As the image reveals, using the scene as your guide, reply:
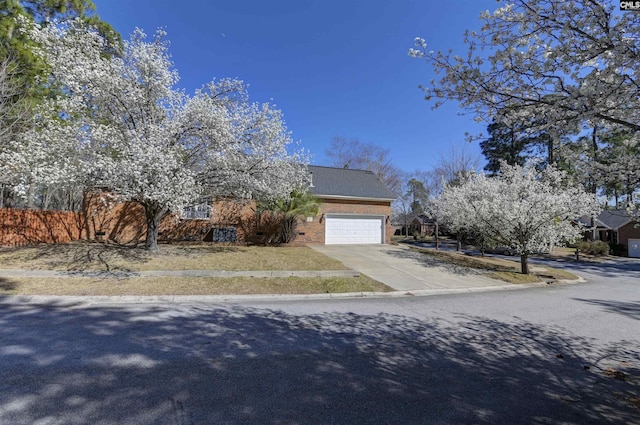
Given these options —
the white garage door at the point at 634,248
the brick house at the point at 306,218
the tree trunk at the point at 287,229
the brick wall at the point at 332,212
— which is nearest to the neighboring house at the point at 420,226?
the white garage door at the point at 634,248

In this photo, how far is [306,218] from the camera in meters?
18.2

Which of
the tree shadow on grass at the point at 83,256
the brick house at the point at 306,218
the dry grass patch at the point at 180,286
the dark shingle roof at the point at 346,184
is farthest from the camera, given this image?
the dark shingle roof at the point at 346,184

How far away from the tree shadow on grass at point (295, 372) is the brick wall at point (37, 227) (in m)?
9.83

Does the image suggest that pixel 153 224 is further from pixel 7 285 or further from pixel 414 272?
pixel 414 272

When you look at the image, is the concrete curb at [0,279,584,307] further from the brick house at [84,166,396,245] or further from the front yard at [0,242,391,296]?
the brick house at [84,166,396,245]

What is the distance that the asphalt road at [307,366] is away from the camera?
9.50ft

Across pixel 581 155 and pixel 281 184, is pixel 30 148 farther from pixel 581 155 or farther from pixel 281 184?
pixel 581 155

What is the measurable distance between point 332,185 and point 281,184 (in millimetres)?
8421

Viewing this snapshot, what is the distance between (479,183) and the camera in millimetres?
20938

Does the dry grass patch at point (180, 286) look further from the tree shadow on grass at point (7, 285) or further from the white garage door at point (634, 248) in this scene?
the white garage door at point (634, 248)

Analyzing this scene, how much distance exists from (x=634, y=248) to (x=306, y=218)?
1140 inches

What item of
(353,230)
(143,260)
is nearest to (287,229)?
(353,230)

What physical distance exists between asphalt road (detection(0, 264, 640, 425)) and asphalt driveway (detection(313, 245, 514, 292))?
3.15 m

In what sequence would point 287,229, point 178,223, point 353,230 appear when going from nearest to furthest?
point 178,223 < point 287,229 < point 353,230
